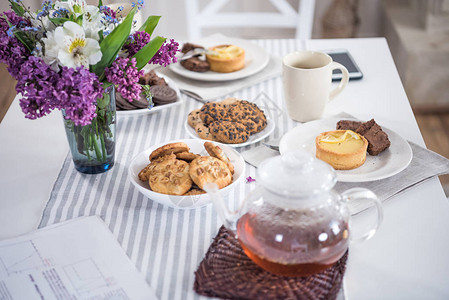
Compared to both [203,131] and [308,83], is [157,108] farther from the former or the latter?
[308,83]

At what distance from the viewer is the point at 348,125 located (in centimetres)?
128

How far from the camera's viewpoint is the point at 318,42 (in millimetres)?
1957

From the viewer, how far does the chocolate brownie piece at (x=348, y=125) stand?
4.18ft

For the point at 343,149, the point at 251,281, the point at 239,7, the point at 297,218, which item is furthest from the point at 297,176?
the point at 239,7

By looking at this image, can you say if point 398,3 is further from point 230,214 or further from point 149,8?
point 230,214

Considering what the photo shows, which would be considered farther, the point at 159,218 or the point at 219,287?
the point at 159,218

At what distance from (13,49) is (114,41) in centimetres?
19

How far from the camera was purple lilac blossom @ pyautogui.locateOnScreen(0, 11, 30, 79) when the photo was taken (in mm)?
1002

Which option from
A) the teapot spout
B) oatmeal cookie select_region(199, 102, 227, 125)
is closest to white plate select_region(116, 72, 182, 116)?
oatmeal cookie select_region(199, 102, 227, 125)

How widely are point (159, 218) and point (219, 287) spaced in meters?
0.26

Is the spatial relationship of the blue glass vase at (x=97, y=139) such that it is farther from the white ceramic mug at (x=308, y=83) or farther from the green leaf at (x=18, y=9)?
the white ceramic mug at (x=308, y=83)

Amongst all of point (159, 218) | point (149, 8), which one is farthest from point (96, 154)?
point (149, 8)

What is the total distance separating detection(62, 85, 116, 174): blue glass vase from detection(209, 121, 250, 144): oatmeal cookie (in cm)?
25

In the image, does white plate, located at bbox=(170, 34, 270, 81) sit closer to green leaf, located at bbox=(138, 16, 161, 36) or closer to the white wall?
green leaf, located at bbox=(138, 16, 161, 36)
